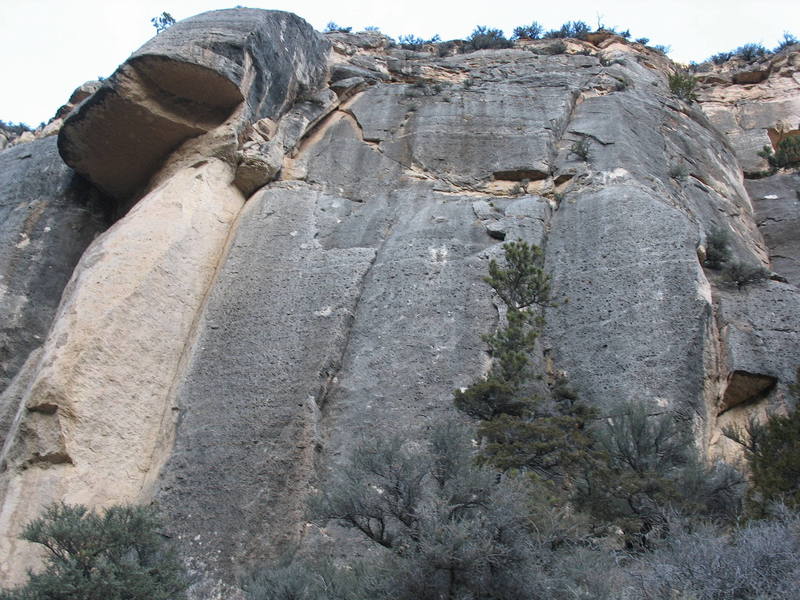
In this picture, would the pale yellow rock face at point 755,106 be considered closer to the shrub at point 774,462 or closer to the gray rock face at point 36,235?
the shrub at point 774,462

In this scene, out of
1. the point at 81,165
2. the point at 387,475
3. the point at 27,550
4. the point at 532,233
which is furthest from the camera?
the point at 81,165

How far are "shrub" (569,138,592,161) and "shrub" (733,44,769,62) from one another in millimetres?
12836

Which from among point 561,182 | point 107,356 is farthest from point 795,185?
point 107,356

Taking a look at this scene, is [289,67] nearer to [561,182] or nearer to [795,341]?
[561,182]

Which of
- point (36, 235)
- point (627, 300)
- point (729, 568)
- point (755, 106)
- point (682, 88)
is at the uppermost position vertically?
point (755, 106)

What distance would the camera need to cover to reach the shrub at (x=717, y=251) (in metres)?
12.3

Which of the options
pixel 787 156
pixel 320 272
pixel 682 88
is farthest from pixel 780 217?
pixel 320 272

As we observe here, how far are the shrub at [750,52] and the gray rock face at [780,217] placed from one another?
8748 mm

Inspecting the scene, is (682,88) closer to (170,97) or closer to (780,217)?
(780,217)

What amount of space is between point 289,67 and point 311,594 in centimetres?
1125

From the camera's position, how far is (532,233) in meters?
12.7

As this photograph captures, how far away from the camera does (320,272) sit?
12.3 m

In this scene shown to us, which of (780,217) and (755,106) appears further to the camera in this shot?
(755,106)

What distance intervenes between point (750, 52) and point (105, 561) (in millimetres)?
23698
